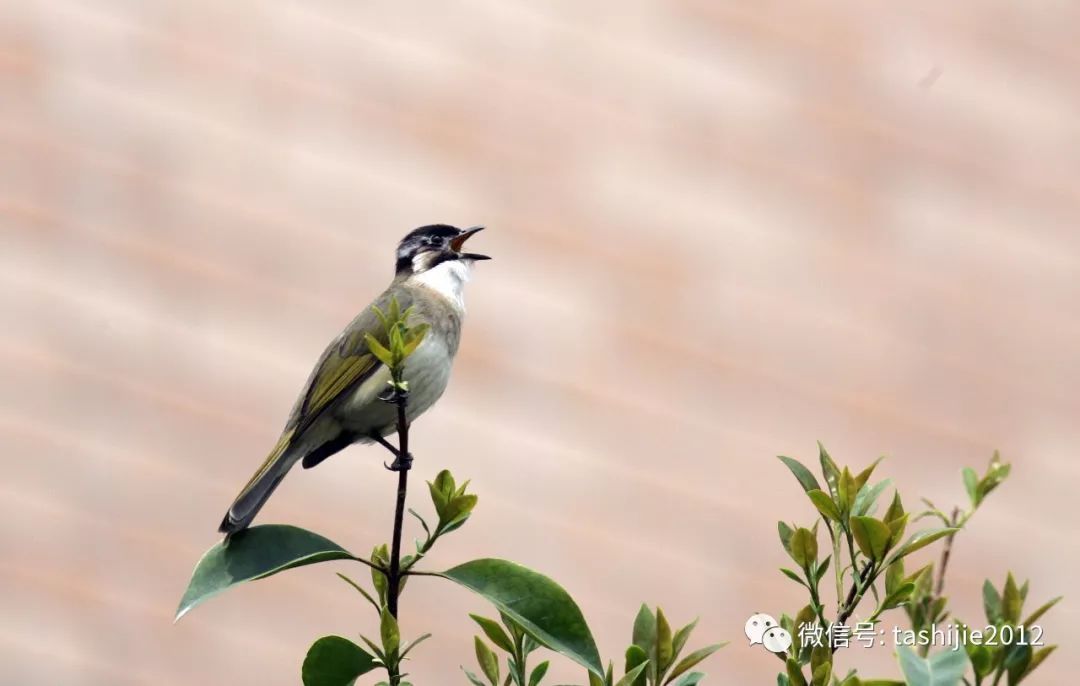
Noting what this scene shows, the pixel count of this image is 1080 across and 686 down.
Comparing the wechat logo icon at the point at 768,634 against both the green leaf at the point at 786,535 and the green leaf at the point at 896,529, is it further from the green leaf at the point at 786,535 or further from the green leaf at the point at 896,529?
the green leaf at the point at 896,529

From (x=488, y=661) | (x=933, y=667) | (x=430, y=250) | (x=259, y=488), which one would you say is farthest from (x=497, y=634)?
(x=430, y=250)

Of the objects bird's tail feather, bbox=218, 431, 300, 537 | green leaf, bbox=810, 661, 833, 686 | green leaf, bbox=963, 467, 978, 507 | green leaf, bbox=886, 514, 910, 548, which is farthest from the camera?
bird's tail feather, bbox=218, 431, 300, 537

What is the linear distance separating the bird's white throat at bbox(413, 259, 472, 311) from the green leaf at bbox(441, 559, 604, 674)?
7.06 feet

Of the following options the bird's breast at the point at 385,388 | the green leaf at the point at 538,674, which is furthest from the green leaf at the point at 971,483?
the bird's breast at the point at 385,388

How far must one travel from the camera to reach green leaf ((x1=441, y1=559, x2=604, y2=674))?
1656 millimetres

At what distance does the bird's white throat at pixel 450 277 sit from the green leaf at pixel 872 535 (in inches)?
94.4

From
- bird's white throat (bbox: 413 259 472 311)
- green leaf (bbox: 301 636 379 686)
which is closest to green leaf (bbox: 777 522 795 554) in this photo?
green leaf (bbox: 301 636 379 686)

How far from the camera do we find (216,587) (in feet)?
5.78

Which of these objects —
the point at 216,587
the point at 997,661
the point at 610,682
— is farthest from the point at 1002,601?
the point at 216,587

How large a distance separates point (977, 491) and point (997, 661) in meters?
0.57

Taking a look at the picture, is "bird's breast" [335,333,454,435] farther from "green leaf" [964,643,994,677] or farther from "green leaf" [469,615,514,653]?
"green leaf" [964,643,994,677]

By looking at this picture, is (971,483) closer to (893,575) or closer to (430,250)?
(893,575)

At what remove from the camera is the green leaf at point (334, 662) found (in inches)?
65.3

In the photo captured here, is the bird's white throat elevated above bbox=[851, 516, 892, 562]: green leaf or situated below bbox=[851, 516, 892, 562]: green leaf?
above
